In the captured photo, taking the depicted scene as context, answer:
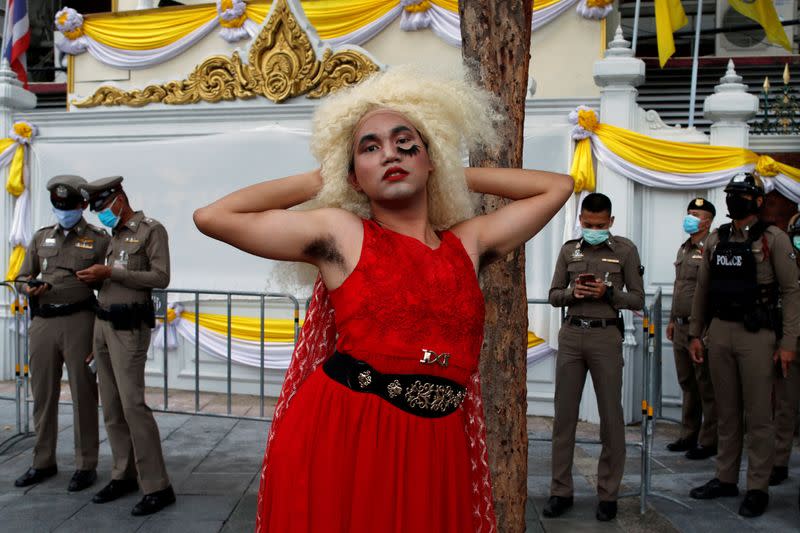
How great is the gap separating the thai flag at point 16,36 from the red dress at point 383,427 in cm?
896

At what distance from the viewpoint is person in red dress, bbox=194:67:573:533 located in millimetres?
2180

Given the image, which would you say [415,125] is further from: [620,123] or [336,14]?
[336,14]

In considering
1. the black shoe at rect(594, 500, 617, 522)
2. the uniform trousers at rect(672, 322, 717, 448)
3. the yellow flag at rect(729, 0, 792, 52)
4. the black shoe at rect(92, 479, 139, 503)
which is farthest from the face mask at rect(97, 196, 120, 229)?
the yellow flag at rect(729, 0, 792, 52)

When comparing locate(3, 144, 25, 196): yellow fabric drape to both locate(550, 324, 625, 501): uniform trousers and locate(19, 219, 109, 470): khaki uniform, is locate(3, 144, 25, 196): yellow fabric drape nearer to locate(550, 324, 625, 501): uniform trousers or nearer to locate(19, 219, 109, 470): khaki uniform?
locate(19, 219, 109, 470): khaki uniform

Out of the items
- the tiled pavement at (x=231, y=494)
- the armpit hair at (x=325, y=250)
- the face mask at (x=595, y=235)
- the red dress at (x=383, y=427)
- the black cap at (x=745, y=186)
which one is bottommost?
the tiled pavement at (x=231, y=494)

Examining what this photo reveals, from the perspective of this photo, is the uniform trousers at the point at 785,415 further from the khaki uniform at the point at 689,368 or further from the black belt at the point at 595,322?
the black belt at the point at 595,322

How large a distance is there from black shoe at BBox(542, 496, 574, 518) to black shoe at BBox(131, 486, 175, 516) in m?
2.33

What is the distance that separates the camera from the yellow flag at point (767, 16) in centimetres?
831

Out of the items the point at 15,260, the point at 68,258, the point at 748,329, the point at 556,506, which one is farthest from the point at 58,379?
the point at 748,329

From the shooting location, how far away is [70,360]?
5.49 m

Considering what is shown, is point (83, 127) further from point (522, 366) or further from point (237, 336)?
point (522, 366)

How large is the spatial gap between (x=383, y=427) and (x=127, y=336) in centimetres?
336

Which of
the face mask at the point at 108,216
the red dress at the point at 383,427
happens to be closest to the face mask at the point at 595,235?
the face mask at the point at 108,216

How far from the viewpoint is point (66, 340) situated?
5.50 meters
